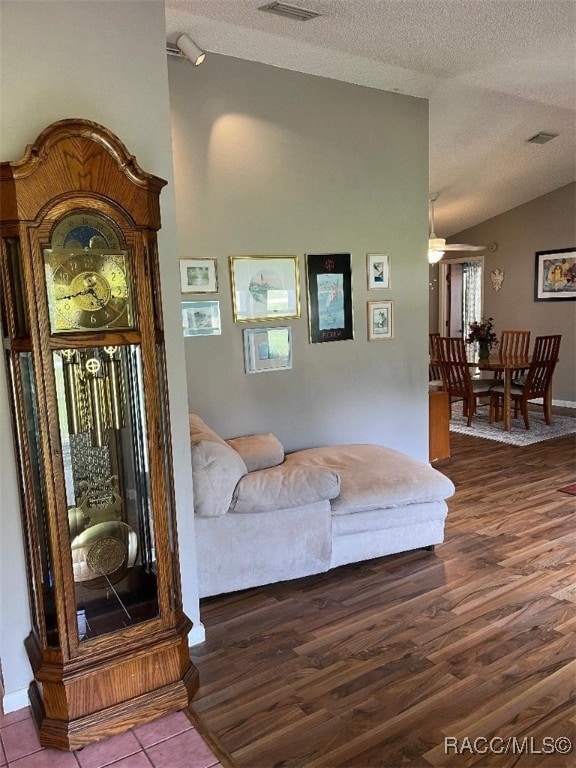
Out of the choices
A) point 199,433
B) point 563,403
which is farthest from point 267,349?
point 563,403

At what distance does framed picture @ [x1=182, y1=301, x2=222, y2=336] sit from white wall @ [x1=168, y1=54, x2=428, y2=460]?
47 millimetres

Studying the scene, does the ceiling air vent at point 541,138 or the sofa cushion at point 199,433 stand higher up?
the ceiling air vent at point 541,138

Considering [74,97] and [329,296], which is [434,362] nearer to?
[329,296]

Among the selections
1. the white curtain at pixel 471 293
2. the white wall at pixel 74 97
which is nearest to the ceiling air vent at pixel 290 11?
the white wall at pixel 74 97

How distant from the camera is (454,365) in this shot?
250 inches

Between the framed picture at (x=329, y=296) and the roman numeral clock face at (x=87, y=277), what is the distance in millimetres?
2239

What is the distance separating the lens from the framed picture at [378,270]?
14.4ft

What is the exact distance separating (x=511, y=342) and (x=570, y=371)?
32.6 inches

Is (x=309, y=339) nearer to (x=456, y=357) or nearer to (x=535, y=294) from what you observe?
(x=456, y=357)

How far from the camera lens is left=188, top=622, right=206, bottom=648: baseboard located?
2611mm

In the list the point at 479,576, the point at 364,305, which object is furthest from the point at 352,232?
the point at 479,576

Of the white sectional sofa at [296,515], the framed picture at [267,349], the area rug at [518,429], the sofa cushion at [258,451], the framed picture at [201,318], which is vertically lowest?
the area rug at [518,429]

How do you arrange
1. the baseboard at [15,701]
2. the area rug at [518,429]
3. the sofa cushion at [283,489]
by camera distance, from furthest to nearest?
1. the area rug at [518,429]
2. the sofa cushion at [283,489]
3. the baseboard at [15,701]

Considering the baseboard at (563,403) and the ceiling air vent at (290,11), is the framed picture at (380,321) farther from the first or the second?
the baseboard at (563,403)
